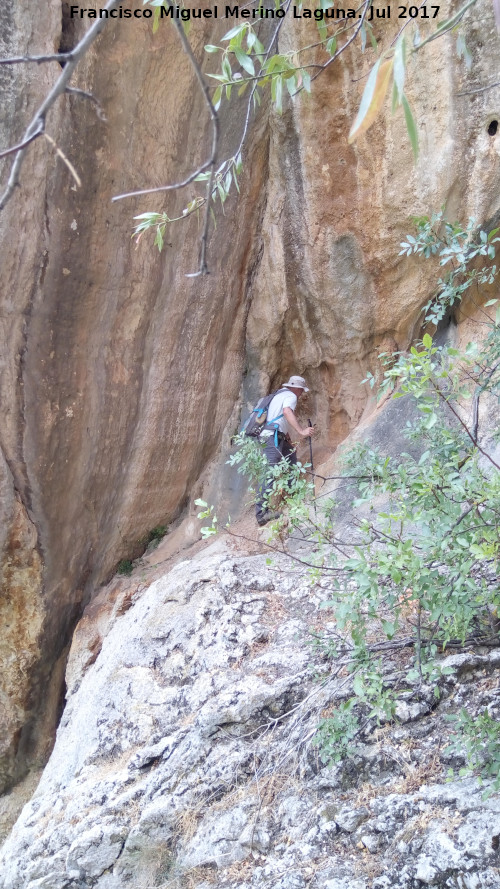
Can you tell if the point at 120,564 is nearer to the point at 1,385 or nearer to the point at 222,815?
the point at 1,385

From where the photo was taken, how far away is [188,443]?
20.5 ft

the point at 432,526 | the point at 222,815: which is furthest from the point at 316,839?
the point at 432,526

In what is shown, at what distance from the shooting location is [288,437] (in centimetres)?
596

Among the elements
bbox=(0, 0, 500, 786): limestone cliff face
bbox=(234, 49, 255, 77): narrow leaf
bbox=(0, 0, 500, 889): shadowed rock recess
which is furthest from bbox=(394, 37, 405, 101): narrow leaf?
bbox=(0, 0, 500, 786): limestone cliff face

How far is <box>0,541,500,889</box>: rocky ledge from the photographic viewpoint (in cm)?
241

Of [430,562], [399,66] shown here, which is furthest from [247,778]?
[399,66]

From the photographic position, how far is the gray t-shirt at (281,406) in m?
5.83

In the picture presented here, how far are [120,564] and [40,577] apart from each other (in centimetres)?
84

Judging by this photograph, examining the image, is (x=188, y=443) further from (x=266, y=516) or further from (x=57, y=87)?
(x=57, y=87)

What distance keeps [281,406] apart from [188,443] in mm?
1003

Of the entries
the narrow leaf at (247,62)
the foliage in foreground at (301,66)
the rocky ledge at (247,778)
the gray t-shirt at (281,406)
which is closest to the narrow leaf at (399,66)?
the foliage in foreground at (301,66)

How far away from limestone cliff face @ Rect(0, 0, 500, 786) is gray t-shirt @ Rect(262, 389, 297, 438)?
0.57 m

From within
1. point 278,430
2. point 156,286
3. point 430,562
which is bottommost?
point 430,562

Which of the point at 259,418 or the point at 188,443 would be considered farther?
the point at 188,443
